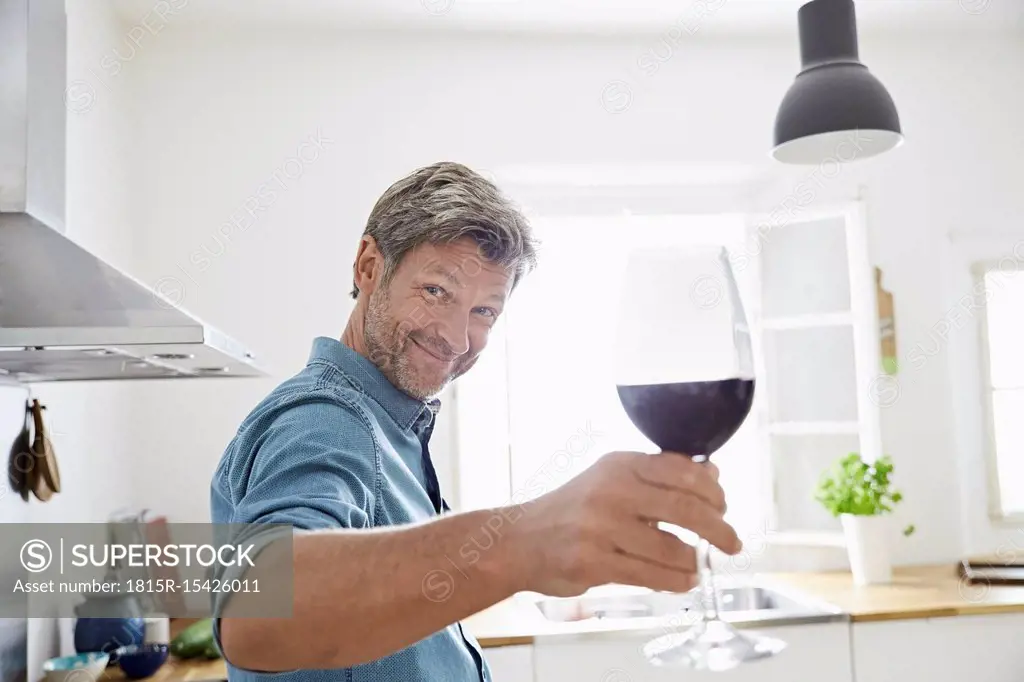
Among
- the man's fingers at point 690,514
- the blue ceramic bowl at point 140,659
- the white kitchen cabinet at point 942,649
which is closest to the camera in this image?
the man's fingers at point 690,514

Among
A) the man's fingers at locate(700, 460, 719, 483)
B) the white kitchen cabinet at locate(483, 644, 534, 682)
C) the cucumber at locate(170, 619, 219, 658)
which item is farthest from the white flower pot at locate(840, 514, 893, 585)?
the man's fingers at locate(700, 460, 719, 483)

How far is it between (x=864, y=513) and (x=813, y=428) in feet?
1.22

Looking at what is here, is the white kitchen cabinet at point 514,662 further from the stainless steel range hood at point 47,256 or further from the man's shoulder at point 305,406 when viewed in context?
the man's shoulder at point 305,406

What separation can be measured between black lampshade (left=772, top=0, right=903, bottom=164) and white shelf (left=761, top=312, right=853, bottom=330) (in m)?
1.01

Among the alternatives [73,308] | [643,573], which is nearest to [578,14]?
[73,308]

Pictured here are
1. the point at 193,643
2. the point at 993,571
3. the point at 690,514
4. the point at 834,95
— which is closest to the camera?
the point at 690,514

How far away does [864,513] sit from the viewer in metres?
2.76

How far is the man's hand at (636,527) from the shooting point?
0.50 meters

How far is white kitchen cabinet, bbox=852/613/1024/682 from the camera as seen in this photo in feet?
7.57

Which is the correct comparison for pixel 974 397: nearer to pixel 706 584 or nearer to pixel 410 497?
pixel 410 497

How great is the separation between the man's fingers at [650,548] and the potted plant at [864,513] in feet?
8.13

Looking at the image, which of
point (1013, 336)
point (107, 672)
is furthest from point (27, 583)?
point (1013, 336)

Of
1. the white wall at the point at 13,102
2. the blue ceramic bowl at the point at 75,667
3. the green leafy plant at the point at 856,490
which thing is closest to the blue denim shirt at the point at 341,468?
the white wall at the point at 13,102

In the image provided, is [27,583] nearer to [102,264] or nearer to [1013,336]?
[102,264]
